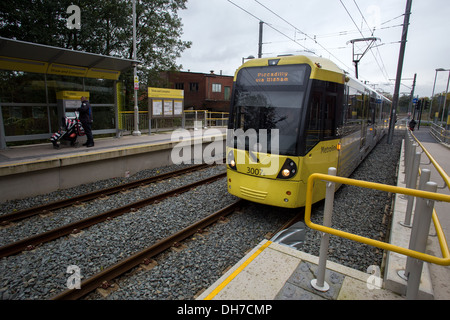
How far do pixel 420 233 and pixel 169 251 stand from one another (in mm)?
3477

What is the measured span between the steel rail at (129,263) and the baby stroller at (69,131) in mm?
6365

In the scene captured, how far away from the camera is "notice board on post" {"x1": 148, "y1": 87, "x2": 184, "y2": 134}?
13180mm

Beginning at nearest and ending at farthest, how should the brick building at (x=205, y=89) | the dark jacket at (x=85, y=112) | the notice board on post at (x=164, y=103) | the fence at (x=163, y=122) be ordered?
1. the dark jacket at (x=85, y=112)
2. the notice board on post at (x=164, y=103)
3. the fence at (x=163, y=122)
4. the brick building at (x=205, y=89)

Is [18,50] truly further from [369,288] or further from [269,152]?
[369,288]

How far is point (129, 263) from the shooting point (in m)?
3.98

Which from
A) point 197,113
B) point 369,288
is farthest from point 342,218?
point 197,113

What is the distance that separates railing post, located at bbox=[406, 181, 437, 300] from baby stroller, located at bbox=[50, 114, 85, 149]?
9725mm

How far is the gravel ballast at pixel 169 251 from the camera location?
3.60m

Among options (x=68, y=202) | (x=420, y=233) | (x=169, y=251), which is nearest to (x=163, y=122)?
(x=68, y=202)

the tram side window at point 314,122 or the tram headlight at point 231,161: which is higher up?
the tram side window at point 314,122

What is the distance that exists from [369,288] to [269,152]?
2979 millimetres

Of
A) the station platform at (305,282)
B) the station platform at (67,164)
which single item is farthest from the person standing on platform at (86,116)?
the station platform at (305,282)

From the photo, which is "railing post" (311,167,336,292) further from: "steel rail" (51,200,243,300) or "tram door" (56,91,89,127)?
"tram door" (56,91,89,127)

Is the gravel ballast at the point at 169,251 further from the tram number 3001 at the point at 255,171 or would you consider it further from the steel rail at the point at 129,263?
the tram number 3001 at the point at 255,171
